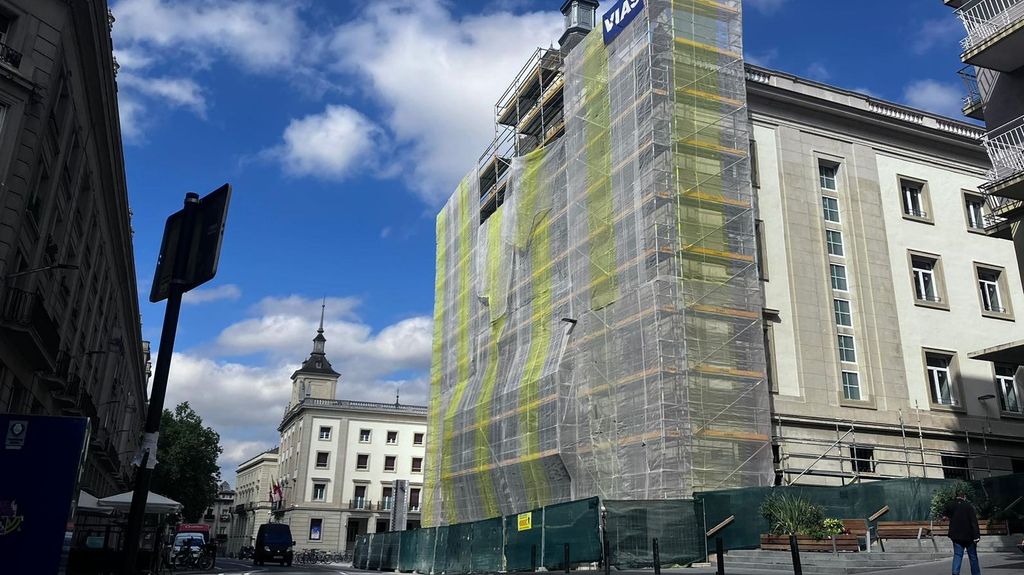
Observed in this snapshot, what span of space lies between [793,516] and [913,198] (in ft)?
69.7

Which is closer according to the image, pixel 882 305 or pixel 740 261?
pixel 740 261

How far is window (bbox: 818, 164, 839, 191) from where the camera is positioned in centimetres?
3216

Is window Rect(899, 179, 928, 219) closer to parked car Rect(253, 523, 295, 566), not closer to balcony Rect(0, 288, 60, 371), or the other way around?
balcony Rect(0, 288, 60, 371)

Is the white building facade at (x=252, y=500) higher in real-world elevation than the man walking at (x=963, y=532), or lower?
higher

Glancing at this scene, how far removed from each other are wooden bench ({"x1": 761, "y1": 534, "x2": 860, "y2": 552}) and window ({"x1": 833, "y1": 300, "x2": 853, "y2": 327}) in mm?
13600

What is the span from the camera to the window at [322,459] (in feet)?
258

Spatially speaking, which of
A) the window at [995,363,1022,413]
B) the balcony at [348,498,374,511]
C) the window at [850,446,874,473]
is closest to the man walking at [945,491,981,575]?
the window at [850,446,874,473]

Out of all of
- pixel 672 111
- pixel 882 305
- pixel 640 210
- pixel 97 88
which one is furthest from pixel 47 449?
pixel 882 305

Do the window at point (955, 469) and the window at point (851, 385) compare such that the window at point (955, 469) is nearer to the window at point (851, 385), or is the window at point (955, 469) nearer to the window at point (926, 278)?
the window at point (851, 385)

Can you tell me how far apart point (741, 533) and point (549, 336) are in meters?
14.0

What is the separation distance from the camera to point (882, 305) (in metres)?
30.8

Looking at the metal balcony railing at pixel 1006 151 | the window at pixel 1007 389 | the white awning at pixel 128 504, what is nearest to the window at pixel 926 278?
the window at pixel 1007 389

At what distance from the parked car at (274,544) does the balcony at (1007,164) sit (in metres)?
39.6

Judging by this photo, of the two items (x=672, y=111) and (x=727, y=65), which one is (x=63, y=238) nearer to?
(x=672, y=111)
